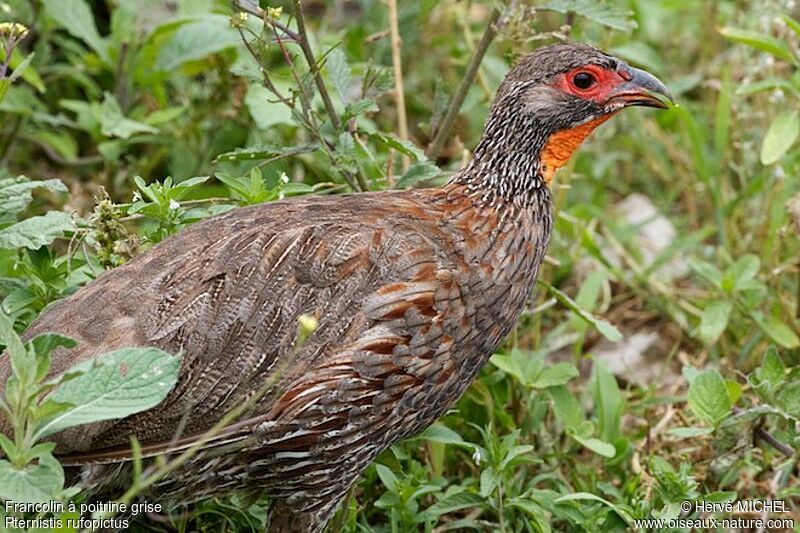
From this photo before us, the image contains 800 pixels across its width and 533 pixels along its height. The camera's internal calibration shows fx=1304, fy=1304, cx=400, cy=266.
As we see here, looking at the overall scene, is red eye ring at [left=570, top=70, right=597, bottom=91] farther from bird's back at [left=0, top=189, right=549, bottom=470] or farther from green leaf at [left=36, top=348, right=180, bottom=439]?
green leaf at [left=36, top=348, right=180, bottom=439]

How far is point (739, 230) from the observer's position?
6449 mm

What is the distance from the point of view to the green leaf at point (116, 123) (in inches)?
233

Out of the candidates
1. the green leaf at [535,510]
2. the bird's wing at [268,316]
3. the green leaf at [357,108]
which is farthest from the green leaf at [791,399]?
the green leaf at [357,108]

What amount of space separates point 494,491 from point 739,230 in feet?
8.33

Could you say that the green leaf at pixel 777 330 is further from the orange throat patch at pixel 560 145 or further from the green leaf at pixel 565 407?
the orange throat patch at pixel 560 145

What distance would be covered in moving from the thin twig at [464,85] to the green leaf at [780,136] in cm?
131

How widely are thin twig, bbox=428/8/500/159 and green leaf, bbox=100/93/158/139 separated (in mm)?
1355

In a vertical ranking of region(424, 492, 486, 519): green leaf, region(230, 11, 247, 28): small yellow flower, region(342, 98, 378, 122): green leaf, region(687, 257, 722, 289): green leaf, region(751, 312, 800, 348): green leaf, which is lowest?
region(424, 492, 486, 519): green leaf

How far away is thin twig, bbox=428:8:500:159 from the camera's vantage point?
5164mm

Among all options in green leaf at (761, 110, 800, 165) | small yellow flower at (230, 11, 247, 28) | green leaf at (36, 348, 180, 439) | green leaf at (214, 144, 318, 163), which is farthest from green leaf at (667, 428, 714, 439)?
small yellow flower at (230, 11, 247, 28)

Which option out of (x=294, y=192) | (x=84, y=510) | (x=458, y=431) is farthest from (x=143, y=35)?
(x=84, y=510)

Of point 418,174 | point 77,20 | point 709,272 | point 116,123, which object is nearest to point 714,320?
point 709,272

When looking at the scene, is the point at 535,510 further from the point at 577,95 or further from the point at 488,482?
the point at 577,95

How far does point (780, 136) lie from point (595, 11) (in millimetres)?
1142
